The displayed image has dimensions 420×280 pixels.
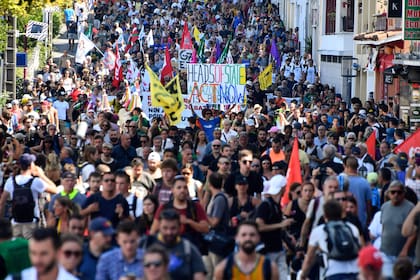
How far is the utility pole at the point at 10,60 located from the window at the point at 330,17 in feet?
61.8

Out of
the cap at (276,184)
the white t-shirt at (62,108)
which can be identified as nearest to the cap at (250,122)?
the white t-shirt at (62,108)

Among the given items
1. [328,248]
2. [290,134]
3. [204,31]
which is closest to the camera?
[328,248]

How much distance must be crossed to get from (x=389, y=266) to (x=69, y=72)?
95.9ft

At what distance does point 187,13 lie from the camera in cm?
6031

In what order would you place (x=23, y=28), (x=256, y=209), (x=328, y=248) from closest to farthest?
(x=328, y=248), (x=256, y=209), (x=23, y=28)

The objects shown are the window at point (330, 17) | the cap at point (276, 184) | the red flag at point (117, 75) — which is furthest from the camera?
the window at point (330, 17)

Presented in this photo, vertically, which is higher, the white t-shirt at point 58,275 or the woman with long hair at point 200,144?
the white t-shirt at point 58,275

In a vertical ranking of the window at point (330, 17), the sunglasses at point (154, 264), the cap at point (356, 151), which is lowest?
the cap at point (356, 151)

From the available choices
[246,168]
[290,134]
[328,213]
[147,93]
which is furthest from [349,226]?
[147,93]

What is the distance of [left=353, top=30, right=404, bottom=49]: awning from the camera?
3644 cm

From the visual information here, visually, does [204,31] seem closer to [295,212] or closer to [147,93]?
[147,93]

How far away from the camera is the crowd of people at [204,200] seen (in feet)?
36.5

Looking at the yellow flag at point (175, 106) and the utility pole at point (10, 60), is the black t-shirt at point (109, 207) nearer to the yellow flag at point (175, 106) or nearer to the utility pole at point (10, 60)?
the yellow flag at point (175, 106)

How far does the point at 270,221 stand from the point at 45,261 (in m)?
4.42
